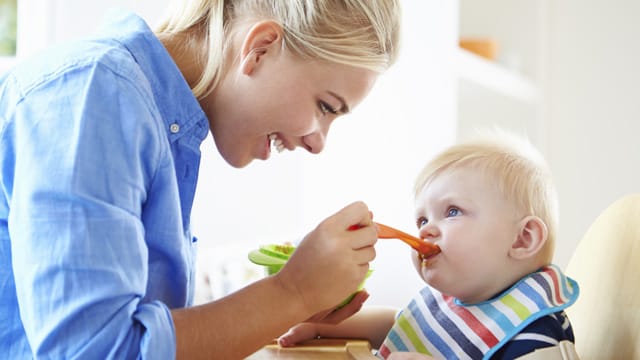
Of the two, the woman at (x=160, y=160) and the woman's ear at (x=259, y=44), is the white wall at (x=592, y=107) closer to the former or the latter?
the woman at (x=160, y=160)

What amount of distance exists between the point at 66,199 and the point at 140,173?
4.0 inches

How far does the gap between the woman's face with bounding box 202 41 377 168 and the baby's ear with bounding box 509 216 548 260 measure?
356mm

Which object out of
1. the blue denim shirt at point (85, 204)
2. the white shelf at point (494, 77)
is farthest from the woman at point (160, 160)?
the white shelf at point (494, 77)

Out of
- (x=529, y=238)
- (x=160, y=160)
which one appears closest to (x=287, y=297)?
(x=160, y=160)

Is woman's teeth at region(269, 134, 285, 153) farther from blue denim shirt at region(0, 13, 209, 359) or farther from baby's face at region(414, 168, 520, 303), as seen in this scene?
baby's face at region(414, 168, 520, 303)

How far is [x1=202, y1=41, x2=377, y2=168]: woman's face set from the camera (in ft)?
3.74

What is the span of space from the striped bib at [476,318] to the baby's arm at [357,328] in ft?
0.16

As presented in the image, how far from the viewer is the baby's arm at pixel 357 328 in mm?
1310

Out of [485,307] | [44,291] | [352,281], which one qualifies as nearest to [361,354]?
[352,281]

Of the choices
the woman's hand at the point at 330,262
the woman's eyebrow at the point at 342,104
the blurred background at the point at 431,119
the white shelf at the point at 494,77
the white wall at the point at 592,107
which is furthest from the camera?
the white wall at the point at 592,107

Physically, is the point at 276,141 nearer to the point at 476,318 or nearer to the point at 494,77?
the point at 476,318

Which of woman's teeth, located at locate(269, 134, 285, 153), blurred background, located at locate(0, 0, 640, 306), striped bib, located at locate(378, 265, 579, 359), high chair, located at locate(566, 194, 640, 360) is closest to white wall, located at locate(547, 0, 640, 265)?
blurred background, located at locate(0, 0, 640, 306)

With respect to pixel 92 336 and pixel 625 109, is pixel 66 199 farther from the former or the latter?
pixel 625 109

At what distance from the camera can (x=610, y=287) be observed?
4.33 ft
